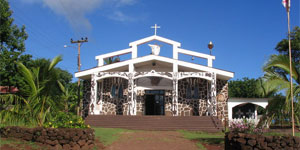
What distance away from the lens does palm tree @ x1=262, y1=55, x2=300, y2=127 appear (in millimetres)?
9500

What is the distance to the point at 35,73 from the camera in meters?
11.6

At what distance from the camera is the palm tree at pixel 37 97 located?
36.4 ft

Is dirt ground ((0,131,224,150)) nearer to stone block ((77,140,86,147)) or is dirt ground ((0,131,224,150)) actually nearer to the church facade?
stone block ((77,140,86,147))

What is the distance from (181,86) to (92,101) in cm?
683

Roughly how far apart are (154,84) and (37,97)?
12.2 metres

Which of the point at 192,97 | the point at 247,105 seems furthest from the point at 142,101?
the point at 247,105

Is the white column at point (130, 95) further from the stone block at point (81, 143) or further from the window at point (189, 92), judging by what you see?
the stone block at point (81, 143)

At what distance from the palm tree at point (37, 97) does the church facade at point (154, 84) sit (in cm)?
916

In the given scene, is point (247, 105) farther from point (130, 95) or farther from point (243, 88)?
point (243, 88)

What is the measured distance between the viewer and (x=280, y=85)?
966 centimetres

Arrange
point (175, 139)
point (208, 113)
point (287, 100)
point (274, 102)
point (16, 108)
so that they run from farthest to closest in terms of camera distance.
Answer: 1. point (208, 113)
2. point (175, 139)
3. point (16, 108)
4. point (274, 102)
5. point (287, 100)

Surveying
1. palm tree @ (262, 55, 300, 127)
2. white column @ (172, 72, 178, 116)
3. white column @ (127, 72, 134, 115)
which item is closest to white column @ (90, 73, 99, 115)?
white column @ (127, 72, 134, 115)

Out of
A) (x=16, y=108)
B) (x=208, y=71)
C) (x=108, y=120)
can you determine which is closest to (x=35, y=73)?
(x=16, y=108)

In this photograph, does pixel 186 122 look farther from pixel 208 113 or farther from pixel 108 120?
pixel 108 120
